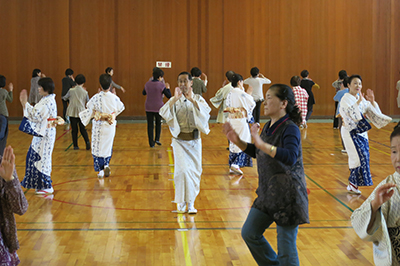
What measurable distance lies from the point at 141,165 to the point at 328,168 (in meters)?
3.13

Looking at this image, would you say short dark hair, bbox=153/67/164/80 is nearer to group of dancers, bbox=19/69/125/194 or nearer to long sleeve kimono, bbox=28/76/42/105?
group of dancers, bbox=19/69/125/194

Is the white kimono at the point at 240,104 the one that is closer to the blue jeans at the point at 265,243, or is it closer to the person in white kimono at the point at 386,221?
the blue jeans at the point at 265,243

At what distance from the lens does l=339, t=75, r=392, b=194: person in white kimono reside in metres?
5.50

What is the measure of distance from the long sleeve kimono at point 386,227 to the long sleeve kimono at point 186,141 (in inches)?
115

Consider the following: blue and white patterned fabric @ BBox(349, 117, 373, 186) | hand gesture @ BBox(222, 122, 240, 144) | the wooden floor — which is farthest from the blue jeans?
blue and white patterned fabric @ BBox(349, 117, 373, 186)

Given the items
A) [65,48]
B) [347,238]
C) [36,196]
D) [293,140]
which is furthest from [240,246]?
[65,48]

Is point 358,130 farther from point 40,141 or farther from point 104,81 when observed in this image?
point 40,141

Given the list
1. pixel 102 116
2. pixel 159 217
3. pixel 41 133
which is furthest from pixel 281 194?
pixel 102 116

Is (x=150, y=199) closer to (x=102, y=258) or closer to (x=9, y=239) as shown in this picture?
(x=102, y=258)

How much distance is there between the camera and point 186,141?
16.4 feet

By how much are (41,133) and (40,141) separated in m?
0.15

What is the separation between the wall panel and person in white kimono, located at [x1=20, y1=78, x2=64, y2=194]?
8.84 m

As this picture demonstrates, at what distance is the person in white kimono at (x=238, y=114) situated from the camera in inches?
273

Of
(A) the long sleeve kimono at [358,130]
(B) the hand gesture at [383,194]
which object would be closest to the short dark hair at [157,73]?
(A) the long sleeve kimono at [358,130]
